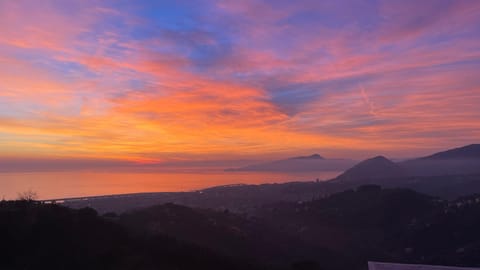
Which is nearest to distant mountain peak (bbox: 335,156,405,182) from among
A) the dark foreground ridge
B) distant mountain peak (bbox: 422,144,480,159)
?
distant mountain peak (bbox: 422,144,480,159)

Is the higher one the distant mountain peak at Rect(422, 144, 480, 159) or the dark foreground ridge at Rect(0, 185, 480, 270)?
the distant mountain peak at Rect(422, 144, 480, 159)

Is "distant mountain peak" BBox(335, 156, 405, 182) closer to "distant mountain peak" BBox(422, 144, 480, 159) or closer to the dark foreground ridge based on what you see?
"distant mountain peak" BBox(422, 144, 480, 159)

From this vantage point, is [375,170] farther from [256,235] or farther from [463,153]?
[256,235]

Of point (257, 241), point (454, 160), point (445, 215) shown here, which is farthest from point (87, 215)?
point (454, 160)

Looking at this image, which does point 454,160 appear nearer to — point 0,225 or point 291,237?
point 291,237

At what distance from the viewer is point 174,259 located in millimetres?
16859

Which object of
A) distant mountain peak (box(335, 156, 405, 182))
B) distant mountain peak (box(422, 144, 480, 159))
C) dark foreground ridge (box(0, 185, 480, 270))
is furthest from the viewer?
distant mountain peak (box(422, 144, 480, 159))

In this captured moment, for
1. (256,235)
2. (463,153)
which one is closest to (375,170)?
(463,153)

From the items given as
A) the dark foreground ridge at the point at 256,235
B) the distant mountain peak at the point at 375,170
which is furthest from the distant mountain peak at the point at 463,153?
the dark foreground ridge at the point at 256,235

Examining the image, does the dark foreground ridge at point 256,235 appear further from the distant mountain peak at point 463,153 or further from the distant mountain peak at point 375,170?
the distant mountain peak at point 463,153

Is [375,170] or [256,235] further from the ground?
[375,170]

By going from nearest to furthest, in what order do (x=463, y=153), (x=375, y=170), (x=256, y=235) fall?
(x=256, y=235) < (x=375, y=170) < (x=463, y=153)

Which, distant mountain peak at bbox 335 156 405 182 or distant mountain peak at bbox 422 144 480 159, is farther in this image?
distant mountain peak at bbox 422 144 480 159

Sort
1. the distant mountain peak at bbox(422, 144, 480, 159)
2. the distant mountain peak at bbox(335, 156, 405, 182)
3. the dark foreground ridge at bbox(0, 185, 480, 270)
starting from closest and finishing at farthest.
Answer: the dark foreground ridge at bbox(0, 185, 480, 270)
the distant mountain peak at bbox(335, 156, 405, 182)
the distant mountain peak at bbox(422, 144, 480, 159)
